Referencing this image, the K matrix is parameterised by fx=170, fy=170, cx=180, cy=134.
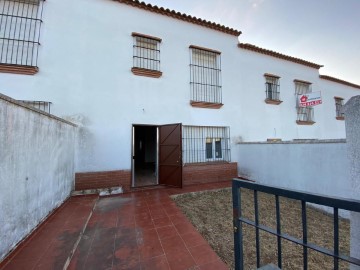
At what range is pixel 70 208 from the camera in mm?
4031

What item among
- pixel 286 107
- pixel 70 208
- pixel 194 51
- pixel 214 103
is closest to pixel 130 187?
pixel 70 208

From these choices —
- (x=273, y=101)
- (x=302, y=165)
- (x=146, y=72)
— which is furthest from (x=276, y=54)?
(x=146, y=72)

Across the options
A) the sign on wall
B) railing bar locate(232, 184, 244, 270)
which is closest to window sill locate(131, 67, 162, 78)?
railing bar locate(232, 184, 244, 270)

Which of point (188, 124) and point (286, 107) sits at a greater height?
point (286, 107)

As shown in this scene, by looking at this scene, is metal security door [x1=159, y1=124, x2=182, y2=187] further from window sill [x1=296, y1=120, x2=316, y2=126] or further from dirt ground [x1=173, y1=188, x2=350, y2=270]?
window sill [x1=296, y1=120, x2=316, y2=126]

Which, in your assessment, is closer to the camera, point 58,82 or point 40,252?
point 40,252

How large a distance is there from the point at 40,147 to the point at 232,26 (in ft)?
27.3

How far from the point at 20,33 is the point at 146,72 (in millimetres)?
3744

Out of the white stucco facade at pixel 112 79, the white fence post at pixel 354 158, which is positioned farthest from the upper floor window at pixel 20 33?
the white fence post at pixel 354 158

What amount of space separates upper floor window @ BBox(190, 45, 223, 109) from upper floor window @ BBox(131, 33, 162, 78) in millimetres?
1440

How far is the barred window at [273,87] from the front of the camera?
8.93 meters

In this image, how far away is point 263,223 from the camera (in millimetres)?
3732

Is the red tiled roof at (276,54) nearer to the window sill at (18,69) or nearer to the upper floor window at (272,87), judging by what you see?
the upper floor window at (272,87)

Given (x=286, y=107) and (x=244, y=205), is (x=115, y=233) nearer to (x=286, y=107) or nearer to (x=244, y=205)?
(x=244, y=205)
